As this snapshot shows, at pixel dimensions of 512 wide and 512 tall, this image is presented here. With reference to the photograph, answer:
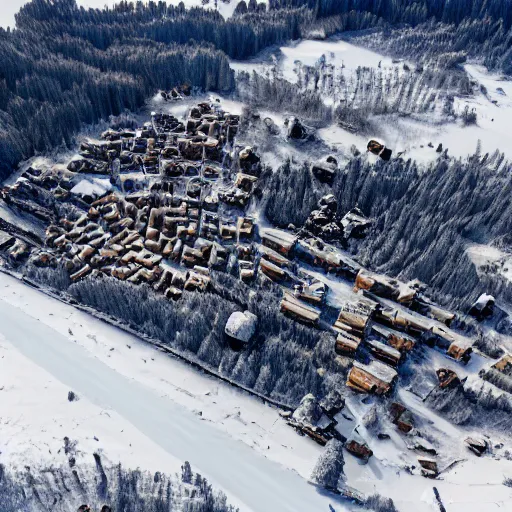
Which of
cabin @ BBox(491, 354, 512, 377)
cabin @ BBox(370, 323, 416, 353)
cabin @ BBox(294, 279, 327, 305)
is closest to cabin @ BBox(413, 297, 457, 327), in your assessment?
cabin @ BBox(370, 323, 416, 353)

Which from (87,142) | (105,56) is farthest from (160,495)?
(105,56)

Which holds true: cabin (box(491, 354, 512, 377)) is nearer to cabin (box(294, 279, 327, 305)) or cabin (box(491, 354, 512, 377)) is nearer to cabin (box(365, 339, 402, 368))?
cabin (box(365, 339, 402, 368))

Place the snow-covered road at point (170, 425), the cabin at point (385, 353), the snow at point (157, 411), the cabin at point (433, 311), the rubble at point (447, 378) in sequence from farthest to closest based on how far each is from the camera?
the cabin at point (433, 311), the cabin at point (385, 353), the rubble at point (447, 378), the snow at point (157, 411), the snow-covered road at point (170, 425)

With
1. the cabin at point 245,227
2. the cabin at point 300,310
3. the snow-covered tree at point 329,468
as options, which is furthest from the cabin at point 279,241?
the snow-covered tree at point 329,468

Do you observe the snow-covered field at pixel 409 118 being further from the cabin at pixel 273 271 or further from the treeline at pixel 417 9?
the cabin at pixel 273 271

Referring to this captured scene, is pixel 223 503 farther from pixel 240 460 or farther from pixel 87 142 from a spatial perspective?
pixel 87 142

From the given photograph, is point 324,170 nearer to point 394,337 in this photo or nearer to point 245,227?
point 245,227
